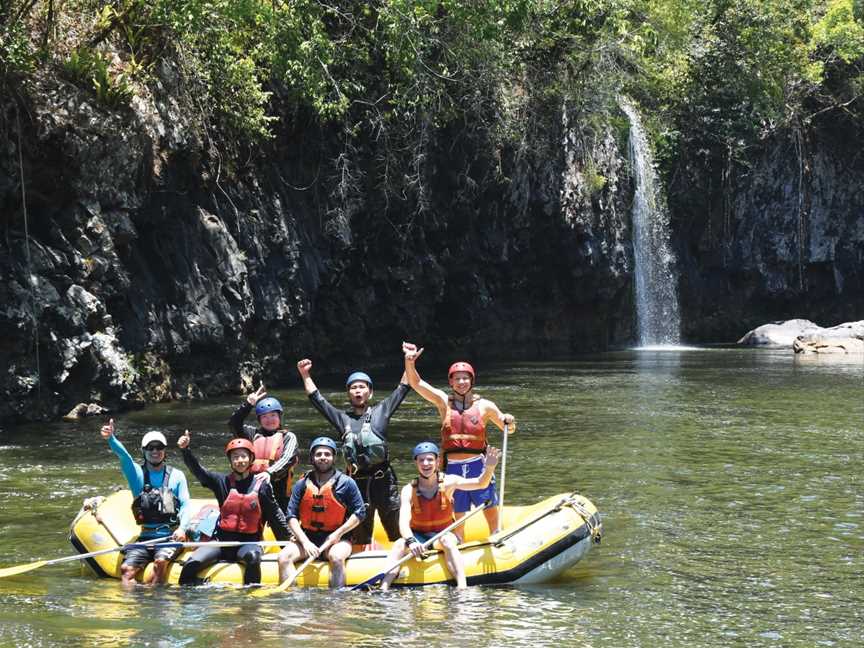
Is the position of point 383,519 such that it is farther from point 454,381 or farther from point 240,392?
point 240,392

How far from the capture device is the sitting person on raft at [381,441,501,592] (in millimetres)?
9070

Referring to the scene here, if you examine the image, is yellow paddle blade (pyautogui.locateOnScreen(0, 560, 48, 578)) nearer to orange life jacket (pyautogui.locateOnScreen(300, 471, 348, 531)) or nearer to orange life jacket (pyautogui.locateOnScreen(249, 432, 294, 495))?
orange life jacket (pyautogui.locateOnScreen(249, 432, 294, 495))

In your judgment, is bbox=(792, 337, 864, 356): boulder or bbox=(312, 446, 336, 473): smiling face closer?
bbox=(312, 446, 336, 473): smiling face

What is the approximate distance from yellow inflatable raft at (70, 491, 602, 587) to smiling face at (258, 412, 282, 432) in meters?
0.91

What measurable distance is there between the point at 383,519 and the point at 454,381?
1.30m

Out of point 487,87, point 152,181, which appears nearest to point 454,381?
point 152,181

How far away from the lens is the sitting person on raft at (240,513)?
362 inches

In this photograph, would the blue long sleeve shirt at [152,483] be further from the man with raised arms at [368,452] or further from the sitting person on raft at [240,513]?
the man with raised arms at [368,452]

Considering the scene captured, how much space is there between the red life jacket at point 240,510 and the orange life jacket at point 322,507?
39 cm

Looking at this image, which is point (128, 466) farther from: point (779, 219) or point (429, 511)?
point (779, 219)

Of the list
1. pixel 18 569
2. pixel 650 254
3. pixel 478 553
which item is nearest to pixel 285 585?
pixel 478 553

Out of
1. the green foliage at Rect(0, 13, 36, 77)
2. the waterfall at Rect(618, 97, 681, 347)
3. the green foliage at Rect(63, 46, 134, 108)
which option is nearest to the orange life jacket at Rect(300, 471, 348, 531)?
the green foliage at Rect(0, 13, 36, 77)

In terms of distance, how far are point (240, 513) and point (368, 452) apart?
3.71 feet

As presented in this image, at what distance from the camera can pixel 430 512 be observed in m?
9.38
